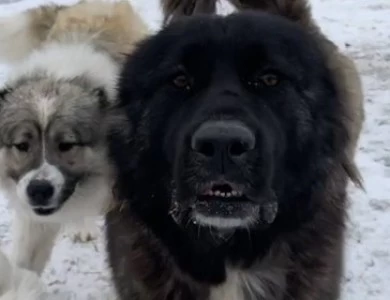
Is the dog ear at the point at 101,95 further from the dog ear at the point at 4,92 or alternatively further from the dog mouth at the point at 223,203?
the dog mouth at the point at 223,203

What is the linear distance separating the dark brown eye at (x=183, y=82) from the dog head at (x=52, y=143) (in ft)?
3.42

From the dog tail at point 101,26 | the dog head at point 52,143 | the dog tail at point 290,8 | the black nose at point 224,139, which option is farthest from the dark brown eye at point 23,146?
the black nose at point 224,139

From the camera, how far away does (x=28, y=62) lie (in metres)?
4.31

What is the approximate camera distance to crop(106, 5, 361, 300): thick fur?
2652 millimetres

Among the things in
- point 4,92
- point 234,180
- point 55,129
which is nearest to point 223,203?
point 234,180

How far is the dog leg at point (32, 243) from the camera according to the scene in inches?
167

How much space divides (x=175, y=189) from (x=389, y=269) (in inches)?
78.1

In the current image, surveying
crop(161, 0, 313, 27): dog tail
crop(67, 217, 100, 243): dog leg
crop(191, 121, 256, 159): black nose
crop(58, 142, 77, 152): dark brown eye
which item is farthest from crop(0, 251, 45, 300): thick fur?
crop(191, 121, 256, 159): black nose

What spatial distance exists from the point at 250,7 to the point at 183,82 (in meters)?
1.13

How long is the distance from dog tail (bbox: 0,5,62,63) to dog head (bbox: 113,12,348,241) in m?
1.90

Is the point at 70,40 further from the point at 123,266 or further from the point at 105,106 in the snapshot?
the point at 123,266

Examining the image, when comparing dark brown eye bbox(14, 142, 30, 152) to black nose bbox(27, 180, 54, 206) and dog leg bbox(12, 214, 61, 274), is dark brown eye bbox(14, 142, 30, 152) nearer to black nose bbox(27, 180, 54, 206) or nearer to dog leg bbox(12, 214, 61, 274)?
black nose bbox(27, 180, 54, 206)

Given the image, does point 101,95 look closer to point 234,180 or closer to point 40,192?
point 40,192

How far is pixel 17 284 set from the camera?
3.87m
